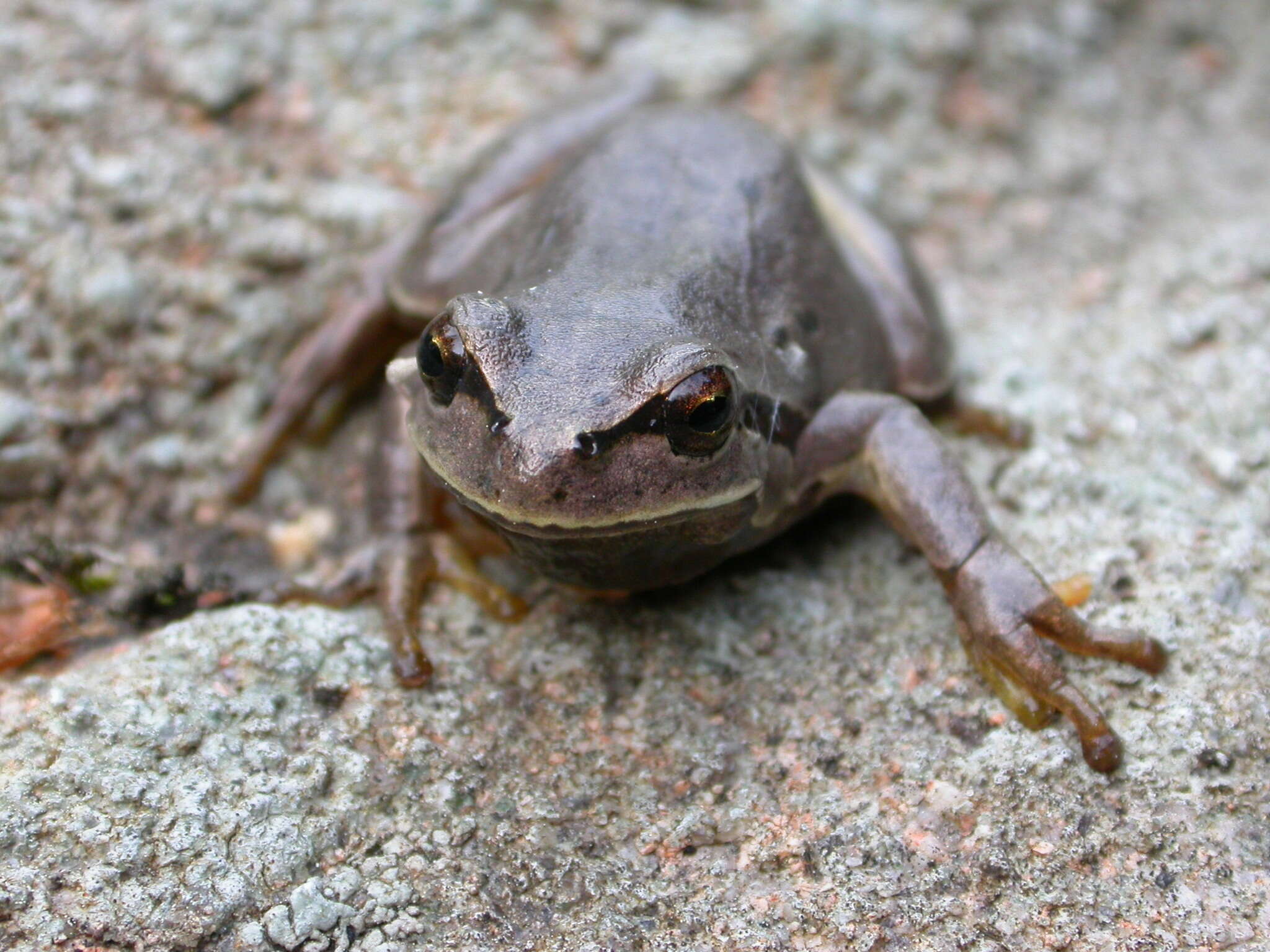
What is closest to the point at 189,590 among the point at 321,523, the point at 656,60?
the point at 321,523

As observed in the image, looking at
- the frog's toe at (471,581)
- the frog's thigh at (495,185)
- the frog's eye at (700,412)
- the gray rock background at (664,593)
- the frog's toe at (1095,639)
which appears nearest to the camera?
the gray rock background at (664,593)

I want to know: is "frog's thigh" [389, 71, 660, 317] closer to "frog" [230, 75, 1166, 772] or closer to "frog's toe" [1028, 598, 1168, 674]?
"frog" [230, 75, 1166, 772]

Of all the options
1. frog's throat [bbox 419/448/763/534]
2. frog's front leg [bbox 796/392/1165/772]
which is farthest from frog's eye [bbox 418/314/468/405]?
frog's front leg [bbox 796/392/1165/772]

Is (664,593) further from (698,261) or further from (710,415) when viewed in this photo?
(698,261)

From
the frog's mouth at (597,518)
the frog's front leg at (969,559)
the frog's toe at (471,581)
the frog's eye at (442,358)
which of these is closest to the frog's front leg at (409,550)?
the frog's toe at (471,581)

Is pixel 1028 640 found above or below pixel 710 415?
below

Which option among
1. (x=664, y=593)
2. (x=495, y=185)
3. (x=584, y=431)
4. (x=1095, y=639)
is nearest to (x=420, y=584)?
(x=664, y=593)

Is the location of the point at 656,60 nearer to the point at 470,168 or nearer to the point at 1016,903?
the point at 470,168

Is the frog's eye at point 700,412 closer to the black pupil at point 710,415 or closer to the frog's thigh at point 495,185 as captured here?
the black pupil at point 710,415

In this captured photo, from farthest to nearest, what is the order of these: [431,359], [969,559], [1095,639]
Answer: [969,559], [1095,639], [431,359]
